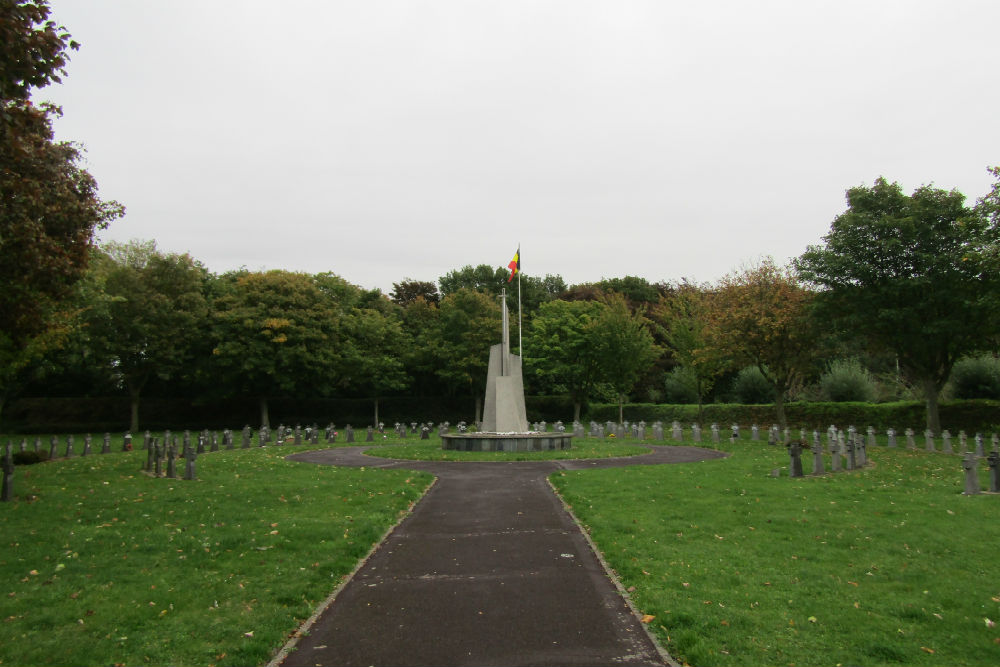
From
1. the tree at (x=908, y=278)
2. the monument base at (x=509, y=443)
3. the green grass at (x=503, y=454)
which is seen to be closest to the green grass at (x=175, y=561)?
the green grass at (x=503, y=454)

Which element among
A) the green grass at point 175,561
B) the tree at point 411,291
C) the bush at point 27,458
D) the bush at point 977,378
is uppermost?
the tree at point 411,291

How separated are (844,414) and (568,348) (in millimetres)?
16390

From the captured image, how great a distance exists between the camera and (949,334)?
936 inches

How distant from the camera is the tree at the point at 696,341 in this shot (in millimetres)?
33375

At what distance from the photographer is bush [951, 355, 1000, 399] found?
1172 inches

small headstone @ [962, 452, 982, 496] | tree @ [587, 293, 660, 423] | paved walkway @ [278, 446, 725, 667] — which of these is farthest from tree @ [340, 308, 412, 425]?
small headstone @ [962, 452, 982, 496]

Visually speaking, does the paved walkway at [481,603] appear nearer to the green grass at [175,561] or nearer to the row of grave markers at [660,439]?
the green grass at [175,561]

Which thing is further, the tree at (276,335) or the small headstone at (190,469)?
the tree at (276,335)

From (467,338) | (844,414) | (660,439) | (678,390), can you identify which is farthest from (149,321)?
(844,414)

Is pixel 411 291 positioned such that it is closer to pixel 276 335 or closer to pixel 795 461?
pixel 276 335

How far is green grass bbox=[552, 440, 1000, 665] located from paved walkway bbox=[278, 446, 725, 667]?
0.45 meters

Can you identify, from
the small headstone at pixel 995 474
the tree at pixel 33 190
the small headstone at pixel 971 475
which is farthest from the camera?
the small headstone at pixel 995 474

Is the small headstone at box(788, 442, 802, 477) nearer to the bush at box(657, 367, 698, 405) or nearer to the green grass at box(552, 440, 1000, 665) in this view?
the green grass at box(552, 440, 1000, 665)

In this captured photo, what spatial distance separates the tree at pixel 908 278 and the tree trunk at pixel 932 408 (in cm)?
3
